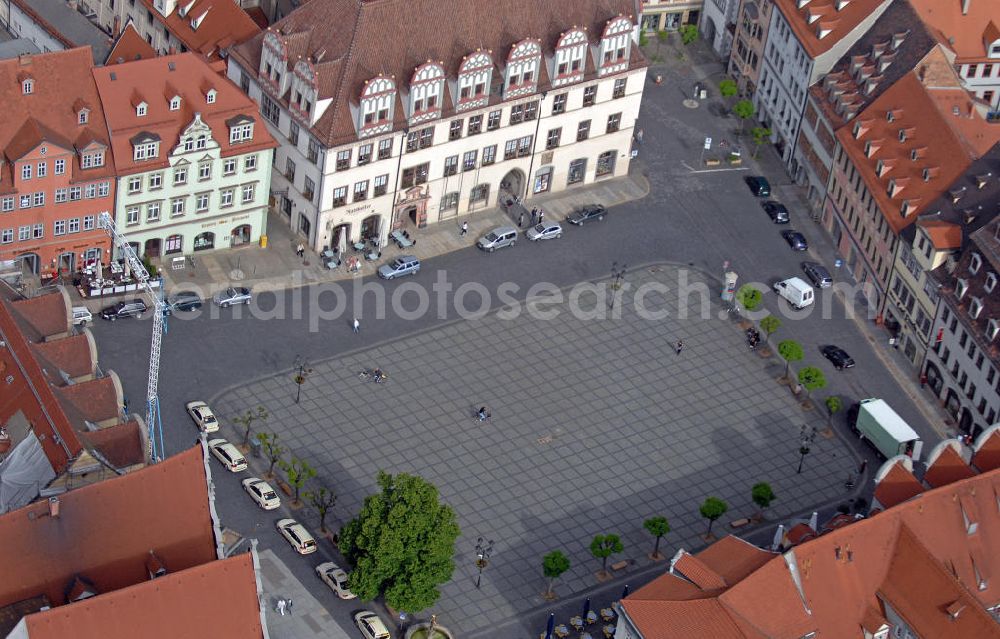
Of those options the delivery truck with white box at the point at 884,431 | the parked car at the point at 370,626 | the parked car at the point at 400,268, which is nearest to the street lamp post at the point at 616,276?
the parked car at the point at 400,268

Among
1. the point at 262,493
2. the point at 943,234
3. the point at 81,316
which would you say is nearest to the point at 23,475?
the point at 262,493

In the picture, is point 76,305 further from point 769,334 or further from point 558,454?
point 769,334

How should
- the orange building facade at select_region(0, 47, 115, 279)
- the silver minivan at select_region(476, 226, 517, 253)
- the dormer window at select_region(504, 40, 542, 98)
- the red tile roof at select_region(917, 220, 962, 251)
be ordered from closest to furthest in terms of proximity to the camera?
the orange building facade at select_region(0, 47, 115, 279)
the red tile roof at select_region(917, 220, 962, 251)
the dormer window at select_region(504, 40, 542, 98)
the silver minivan at select_region(476, 226, 517, 253)

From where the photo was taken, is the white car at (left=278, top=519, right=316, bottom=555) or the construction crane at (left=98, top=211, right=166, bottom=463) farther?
the construction crane at (left=98, top=211, right=166, bottom=463)

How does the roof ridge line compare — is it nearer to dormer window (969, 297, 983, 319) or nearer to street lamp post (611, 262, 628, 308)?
street lamp post (611, 262, 628, 308)

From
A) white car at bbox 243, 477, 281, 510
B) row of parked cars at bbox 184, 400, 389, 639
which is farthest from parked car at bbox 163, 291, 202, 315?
white car at bbox 243, 477, 281, 510

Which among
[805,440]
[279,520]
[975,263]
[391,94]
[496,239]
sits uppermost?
[391,94]

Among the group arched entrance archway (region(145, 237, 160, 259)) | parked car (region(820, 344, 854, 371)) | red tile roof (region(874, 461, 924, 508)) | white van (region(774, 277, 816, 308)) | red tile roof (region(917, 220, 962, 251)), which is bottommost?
red tile roof (region(874, 461, 924, 508))

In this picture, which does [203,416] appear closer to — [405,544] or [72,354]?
[72,354]
